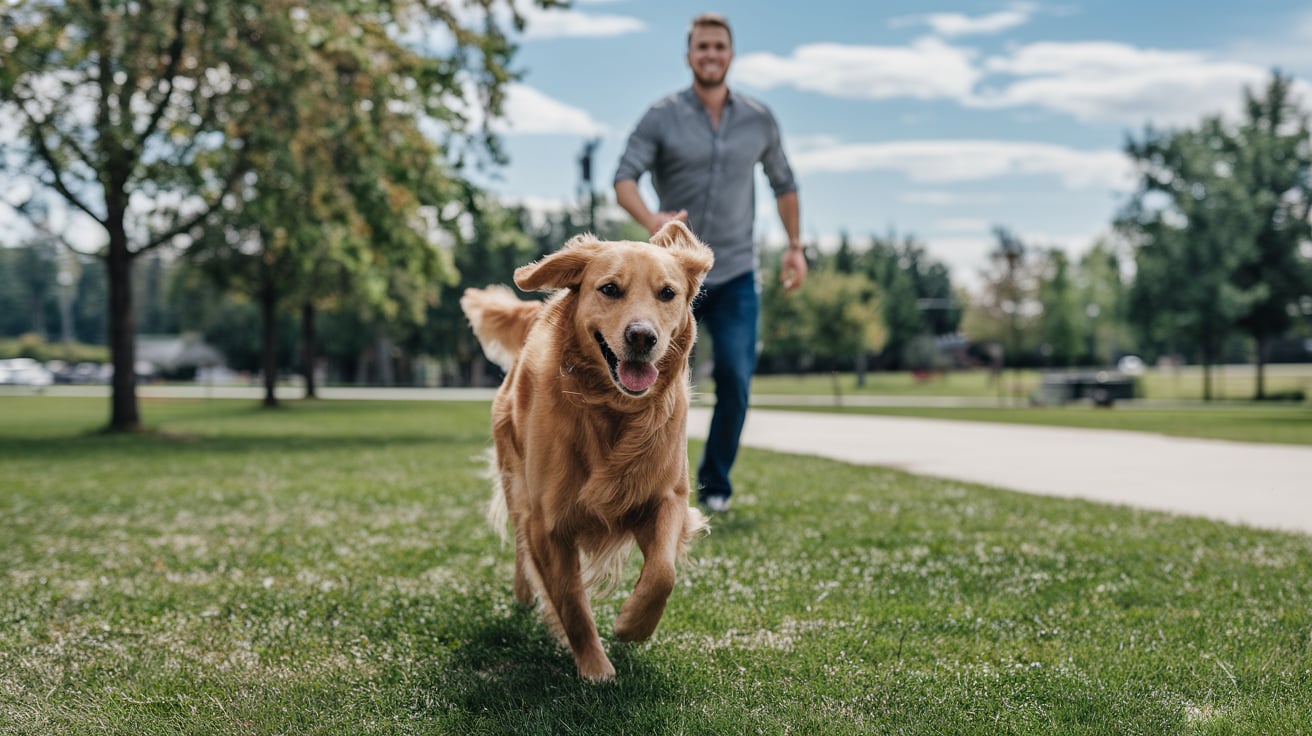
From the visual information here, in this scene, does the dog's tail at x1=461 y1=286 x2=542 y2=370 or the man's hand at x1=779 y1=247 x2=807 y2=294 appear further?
the man's hand at x1=779 y1=247 x2=807 y2=294

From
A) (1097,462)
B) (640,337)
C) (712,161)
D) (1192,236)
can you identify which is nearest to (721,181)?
(712,161)

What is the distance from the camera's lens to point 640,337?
3219 mm

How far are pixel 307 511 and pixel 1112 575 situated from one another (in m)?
5.82

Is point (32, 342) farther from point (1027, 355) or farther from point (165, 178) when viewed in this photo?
point (165, 178)

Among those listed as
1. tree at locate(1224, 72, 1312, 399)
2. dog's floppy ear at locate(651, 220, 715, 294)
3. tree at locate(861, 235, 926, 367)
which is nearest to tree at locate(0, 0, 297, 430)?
dog's floppy ear at locate(651, 220, 715, 294)

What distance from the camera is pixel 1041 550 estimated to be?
246 inches

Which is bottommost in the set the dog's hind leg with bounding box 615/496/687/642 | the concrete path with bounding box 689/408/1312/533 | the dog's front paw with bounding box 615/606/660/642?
the concrete path with bounding box 689/408/1312/533

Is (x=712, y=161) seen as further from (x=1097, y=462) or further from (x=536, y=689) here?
(x=1097, y=462)

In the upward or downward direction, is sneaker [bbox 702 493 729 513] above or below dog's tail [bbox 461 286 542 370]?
below

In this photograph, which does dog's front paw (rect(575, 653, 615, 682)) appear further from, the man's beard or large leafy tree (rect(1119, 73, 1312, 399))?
large leafy tree (rect(1119, 73, 1312, 399))

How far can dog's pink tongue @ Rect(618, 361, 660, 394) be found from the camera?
3.35 meters

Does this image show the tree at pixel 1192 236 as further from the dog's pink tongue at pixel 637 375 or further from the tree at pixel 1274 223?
the dog's pink tongue at pixel 637 375

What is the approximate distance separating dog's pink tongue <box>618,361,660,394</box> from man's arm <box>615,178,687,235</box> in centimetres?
185

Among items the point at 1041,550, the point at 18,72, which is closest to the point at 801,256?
the point at 1041,550
